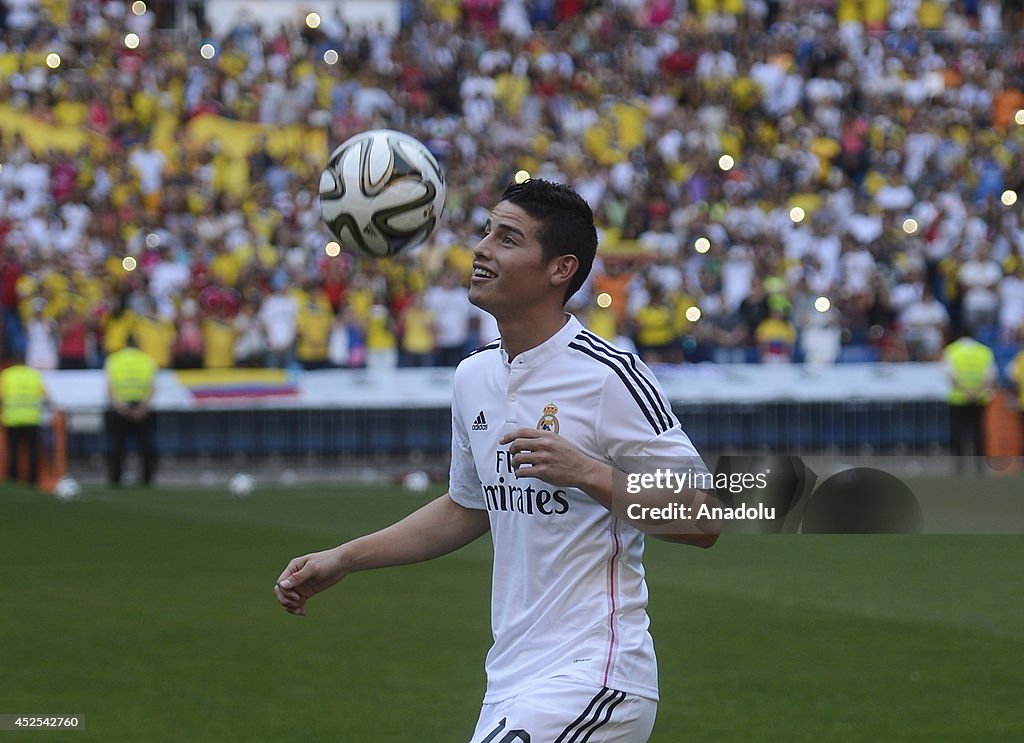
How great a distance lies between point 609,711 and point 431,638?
19.5ft

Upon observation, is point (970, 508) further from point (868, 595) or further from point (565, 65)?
point (565, 65)

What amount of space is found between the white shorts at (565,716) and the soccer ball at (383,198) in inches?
127

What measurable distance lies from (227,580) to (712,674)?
4386mm

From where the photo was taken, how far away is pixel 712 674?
352 inches

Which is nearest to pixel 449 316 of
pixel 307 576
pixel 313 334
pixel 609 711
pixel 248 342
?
pixel 313 334

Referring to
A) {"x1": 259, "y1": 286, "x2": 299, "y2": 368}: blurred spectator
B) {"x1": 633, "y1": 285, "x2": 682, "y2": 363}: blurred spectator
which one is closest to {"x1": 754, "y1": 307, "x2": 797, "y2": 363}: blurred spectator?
{"x1": 633, "y1": 285, "x2": 682, "y2": 363}: blurred spectator

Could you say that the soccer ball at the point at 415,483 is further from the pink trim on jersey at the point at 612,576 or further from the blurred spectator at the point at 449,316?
the pink trim on jersey at the point at 612,576

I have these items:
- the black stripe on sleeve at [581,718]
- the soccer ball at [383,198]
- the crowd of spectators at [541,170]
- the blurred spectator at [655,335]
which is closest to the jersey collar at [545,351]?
the black stripe on sleeve at [581,718]

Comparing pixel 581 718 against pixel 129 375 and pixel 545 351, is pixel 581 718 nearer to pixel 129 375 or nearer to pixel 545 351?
pixel 545 351

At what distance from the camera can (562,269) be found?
4461 mm

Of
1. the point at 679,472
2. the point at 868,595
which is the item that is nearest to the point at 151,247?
the point at 868,595

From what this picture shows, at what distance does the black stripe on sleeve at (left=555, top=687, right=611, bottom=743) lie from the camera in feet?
13.4

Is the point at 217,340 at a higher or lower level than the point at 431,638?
higher

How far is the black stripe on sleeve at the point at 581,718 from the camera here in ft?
13.4
